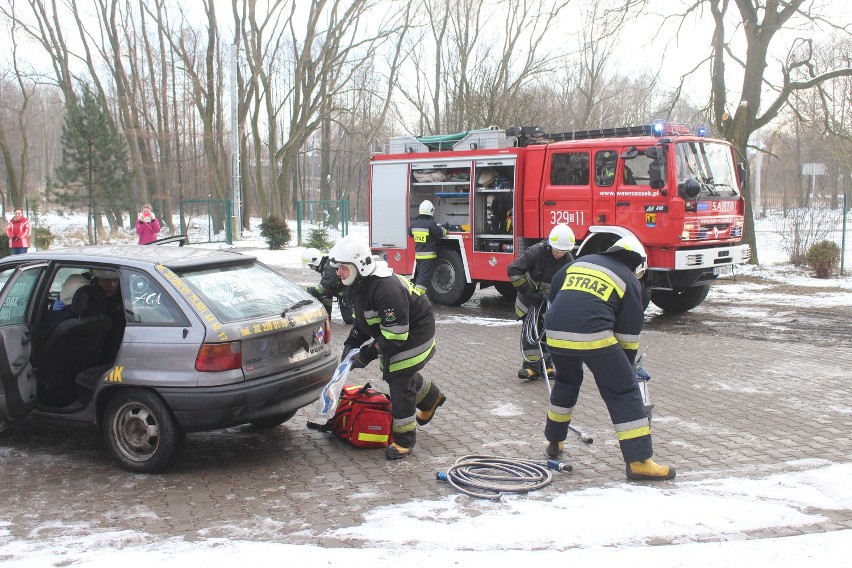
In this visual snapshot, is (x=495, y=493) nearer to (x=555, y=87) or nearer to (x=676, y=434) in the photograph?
(x=676, y=434)

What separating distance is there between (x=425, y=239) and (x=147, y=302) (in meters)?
7.51

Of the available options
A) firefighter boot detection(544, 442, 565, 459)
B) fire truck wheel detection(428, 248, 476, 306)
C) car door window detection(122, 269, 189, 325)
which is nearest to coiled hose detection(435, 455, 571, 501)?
firefighter boot detection(544, 442, 565, 459)

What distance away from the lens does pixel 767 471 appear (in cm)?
509

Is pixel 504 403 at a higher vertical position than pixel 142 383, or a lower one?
lower

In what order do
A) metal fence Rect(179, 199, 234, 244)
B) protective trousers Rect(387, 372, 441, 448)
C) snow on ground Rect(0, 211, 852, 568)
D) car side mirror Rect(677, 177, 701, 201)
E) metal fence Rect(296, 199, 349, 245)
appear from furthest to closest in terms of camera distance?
metal fence Rect(179, 199, 234, 244) < metal fence Rect(296, 199, 349, 245) < car side mirror Rect(677, 177, 701, 201) < protective trousers Rect(387, 372, 441, 448) < snow on ground Rect(0, 211, 852, 568)

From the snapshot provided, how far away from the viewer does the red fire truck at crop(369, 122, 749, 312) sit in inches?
428

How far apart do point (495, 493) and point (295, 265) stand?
16.9 metres

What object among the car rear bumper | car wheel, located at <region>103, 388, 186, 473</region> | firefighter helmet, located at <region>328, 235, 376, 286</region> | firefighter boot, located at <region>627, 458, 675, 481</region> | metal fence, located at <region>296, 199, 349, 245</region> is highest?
metal fence, located at <region>296, 199, 349, 245</region>

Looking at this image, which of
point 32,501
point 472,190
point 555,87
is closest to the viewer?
point 32,501

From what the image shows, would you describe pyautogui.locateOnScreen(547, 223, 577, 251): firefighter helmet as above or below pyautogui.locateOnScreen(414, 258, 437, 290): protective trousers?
above

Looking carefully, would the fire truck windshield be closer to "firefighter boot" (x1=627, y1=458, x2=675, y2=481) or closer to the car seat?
"firefighter boot" (x1=627, y1=458, x2=675, y2=481)

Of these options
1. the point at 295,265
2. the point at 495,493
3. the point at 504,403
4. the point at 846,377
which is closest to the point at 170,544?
the point at 495,493

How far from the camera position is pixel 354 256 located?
5.23m

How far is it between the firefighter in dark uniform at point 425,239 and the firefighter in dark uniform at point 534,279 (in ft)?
15.0
